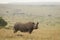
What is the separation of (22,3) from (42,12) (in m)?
0.23

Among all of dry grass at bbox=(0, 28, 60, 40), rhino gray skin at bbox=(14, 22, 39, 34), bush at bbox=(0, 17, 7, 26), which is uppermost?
bush at bbox=(0, 17, 7, 26)

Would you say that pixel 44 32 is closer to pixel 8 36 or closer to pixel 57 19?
pixel 57 19

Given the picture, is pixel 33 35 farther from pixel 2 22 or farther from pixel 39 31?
pixel 2 22

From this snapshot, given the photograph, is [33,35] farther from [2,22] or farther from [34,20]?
[2,22]

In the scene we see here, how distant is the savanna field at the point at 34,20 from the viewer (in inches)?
56.4

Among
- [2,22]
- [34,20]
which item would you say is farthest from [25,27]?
[2,22]

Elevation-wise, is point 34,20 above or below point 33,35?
above

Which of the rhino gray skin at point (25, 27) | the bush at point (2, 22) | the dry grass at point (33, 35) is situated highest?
the bush at point (2, 22)

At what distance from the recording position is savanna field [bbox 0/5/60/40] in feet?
4.70

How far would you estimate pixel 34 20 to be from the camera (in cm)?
148

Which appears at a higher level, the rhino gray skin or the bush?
the bush

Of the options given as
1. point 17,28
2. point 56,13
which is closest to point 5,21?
point 17,28

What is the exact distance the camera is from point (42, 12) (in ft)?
4.91

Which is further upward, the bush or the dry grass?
the bush
